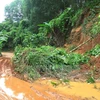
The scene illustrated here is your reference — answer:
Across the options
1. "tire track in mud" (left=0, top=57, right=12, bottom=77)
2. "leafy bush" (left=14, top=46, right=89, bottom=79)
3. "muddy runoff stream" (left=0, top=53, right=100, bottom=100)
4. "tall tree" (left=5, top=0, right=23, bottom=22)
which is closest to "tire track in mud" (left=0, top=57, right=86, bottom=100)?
"muddy runoff stream" (left=0, top=53, right=100, bottom=100)

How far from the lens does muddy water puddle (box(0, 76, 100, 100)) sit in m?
6.00

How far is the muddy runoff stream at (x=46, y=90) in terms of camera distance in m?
6.00

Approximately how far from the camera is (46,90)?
6691 mm

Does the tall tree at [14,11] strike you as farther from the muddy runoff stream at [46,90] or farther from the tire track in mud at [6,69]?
the muddy runoff stream at [46,90]

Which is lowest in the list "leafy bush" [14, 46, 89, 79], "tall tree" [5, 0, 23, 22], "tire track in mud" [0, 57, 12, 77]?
"tire track in mud" [0, 57, 12, 77]

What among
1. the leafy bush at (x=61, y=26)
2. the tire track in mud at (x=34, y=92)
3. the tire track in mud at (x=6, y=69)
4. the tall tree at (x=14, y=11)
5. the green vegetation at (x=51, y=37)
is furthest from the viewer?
the tall tree at (x=14, y=11)

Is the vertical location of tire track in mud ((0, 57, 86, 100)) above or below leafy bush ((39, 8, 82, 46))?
below

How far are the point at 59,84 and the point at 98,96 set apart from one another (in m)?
1.82

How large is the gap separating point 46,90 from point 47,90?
0.04 meters

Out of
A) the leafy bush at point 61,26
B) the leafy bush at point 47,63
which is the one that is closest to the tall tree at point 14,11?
the leafy bush at point 61,26

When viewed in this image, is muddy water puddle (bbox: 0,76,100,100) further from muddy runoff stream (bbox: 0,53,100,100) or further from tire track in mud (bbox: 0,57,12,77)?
tire track in mud (bbox: 0,57,12,77)

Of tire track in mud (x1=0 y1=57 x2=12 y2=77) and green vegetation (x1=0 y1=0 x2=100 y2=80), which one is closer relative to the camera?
green vegetation (x1=0 y1=0 x2=100 y2=80)

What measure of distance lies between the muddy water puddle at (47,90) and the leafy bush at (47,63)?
66 cm

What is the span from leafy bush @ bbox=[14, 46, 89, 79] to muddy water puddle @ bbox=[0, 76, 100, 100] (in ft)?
2.17
